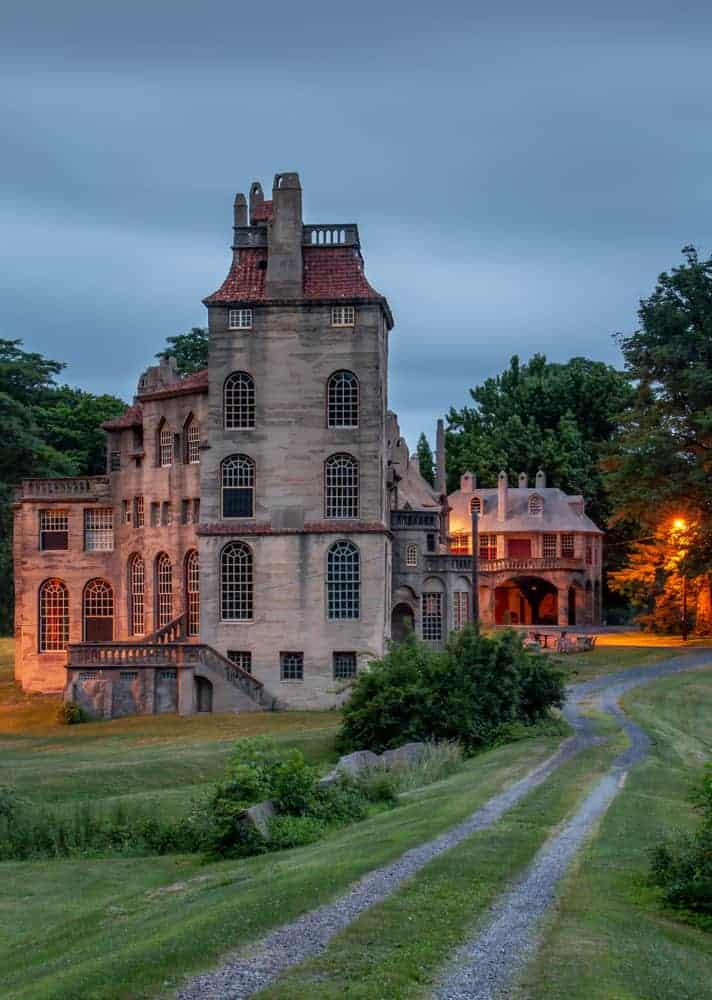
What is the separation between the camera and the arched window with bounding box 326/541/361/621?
57469mm

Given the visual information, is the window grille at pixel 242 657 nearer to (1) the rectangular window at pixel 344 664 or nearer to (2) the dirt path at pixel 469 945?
(1) the rectangular window at pixel 344 664

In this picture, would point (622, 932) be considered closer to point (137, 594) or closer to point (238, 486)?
point (238, 486)

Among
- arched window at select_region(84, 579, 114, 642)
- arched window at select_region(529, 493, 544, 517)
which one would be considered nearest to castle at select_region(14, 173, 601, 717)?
arched window at select_region(84, 579, 114, 642)

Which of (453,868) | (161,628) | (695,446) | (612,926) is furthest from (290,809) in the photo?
(695,446)

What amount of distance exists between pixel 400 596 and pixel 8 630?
39.1 meters

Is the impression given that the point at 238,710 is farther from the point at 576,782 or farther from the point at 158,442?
the point at 576,782

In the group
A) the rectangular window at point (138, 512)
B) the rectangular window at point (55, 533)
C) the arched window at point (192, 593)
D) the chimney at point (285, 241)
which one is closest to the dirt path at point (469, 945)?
the arched window at point (192, 593)

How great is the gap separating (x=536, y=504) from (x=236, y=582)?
46551 mm

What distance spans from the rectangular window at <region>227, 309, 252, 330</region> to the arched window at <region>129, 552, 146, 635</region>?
1282 centimetres

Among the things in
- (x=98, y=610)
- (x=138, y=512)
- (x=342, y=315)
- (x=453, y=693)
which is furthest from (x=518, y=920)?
(x=98, y=610)

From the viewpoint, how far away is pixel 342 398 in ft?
191

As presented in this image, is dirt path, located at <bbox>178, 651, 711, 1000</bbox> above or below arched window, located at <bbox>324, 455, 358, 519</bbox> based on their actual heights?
below

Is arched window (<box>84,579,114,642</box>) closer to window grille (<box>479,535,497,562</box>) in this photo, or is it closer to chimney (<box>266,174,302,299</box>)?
chimney (<box>266,174,302,299</box>)

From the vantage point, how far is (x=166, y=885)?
2258cm
